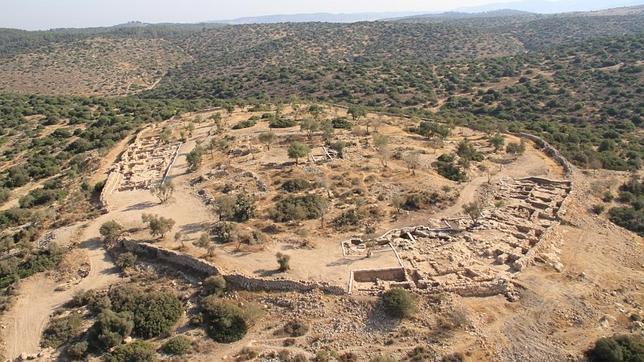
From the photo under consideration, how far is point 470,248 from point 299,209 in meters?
9.70

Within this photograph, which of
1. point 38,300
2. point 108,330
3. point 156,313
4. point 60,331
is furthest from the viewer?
point 38,300

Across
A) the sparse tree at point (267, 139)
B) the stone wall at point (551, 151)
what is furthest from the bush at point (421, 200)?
the sparse tree at point (267, 139)

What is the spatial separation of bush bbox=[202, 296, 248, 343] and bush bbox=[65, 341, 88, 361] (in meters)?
4.65

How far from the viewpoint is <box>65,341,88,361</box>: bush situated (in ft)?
58.1

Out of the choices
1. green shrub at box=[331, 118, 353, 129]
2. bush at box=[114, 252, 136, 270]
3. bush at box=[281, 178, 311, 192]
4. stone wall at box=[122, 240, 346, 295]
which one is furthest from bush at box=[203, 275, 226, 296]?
green shrub at box=[331, 118, 353, 129]

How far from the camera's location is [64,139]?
49750mm

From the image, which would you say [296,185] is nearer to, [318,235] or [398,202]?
[318,235]

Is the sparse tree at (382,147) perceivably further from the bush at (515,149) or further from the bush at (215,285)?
the bush at (215,285)

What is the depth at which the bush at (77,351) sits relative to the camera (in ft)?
58.1

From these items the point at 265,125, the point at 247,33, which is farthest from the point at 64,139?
the point at 247,33

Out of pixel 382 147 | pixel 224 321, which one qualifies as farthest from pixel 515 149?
pixel 224 321

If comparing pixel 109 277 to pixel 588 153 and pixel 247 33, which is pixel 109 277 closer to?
pixel 588 153

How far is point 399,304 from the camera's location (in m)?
18.6

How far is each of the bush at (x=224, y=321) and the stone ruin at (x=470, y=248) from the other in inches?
196
